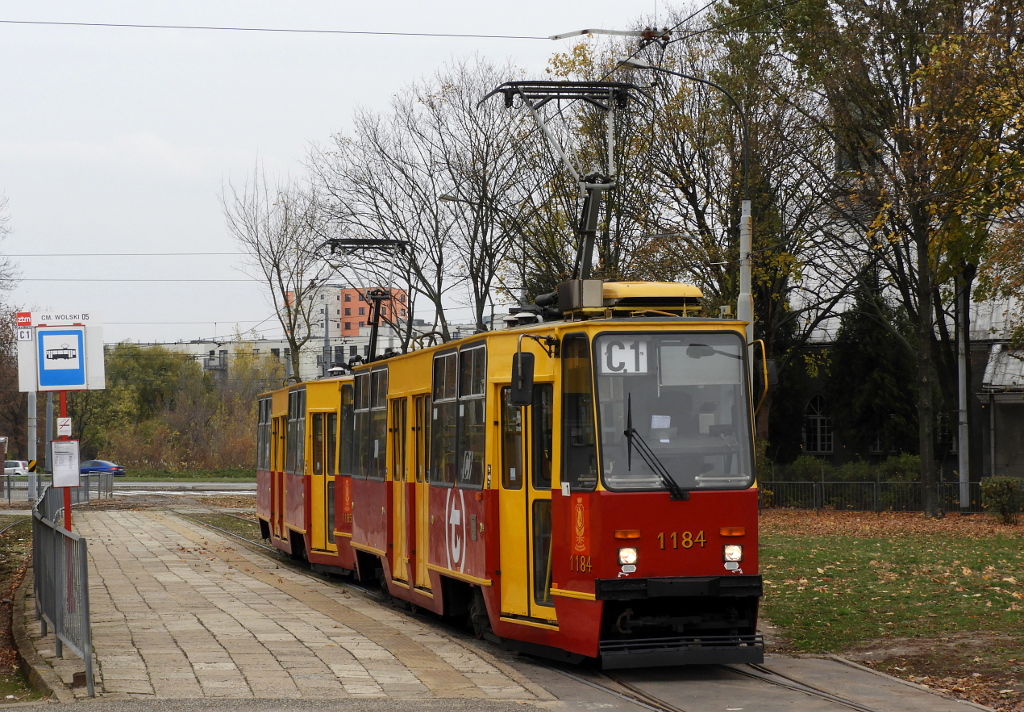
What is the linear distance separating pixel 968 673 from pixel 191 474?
183ft

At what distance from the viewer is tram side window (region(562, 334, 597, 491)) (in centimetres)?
1038

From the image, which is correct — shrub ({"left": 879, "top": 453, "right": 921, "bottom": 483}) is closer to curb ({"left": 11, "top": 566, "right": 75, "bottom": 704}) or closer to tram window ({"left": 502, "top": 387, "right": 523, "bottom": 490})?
tram window ({"left": 502, "top": 387, "right": 523, "bottom": 490})

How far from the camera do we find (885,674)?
414 inches

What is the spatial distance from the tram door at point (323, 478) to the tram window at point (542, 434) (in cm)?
850

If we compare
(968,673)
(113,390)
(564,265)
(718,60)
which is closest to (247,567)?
(968,673)

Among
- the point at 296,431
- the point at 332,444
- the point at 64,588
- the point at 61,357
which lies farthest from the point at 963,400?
the point at 64,588

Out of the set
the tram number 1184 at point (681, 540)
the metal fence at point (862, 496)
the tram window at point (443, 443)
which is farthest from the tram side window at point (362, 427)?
the metal fence at point (862, 496)

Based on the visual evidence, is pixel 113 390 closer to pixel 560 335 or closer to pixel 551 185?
pixel 551 185

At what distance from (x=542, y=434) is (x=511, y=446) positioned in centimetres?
54

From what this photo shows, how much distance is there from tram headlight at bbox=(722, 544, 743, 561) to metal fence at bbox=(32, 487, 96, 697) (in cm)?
474

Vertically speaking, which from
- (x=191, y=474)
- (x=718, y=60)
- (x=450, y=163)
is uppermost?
(x=718, y=60)

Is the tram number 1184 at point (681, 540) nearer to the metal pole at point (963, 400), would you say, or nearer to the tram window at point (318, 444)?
Answer: the tram window at point (318, 444)

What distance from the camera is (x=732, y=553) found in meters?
10.3

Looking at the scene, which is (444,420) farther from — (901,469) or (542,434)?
(901,469)
